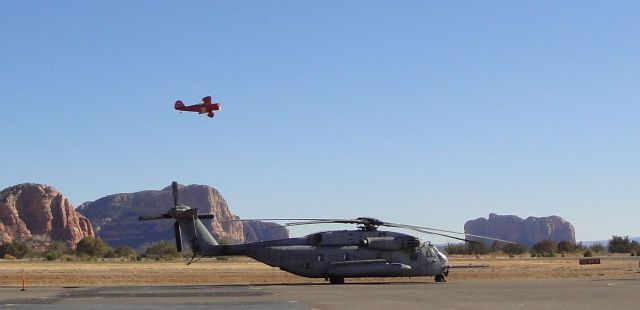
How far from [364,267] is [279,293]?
8706mm

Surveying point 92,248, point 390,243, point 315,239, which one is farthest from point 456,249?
point 315,239

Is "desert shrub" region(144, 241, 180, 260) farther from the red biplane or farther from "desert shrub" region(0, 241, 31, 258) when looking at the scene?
the red biplane

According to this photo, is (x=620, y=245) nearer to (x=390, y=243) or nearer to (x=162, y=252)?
(x=162, y=252)

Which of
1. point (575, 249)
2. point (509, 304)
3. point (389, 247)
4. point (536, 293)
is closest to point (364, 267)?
point (389, 247)

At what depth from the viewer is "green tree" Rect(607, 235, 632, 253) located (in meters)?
131

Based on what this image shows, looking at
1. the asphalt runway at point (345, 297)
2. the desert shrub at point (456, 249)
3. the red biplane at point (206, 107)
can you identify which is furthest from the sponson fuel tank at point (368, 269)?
the desert shrub at point (456, 249)

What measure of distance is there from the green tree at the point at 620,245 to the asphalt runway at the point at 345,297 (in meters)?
96.3

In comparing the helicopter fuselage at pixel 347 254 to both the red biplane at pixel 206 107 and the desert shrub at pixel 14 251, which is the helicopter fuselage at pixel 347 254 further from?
the desert shrub at pixel 14 251

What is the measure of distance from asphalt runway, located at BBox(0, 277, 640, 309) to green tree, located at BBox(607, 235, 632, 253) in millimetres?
96310

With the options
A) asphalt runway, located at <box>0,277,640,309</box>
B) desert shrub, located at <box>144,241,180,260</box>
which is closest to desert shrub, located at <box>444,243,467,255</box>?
desert shrub, located at <box>144,241,180,260</box>

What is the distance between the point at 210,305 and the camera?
29.7 m

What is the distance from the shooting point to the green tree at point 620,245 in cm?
13100

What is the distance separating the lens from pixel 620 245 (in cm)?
13262

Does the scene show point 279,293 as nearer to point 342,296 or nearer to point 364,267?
point 342,296
